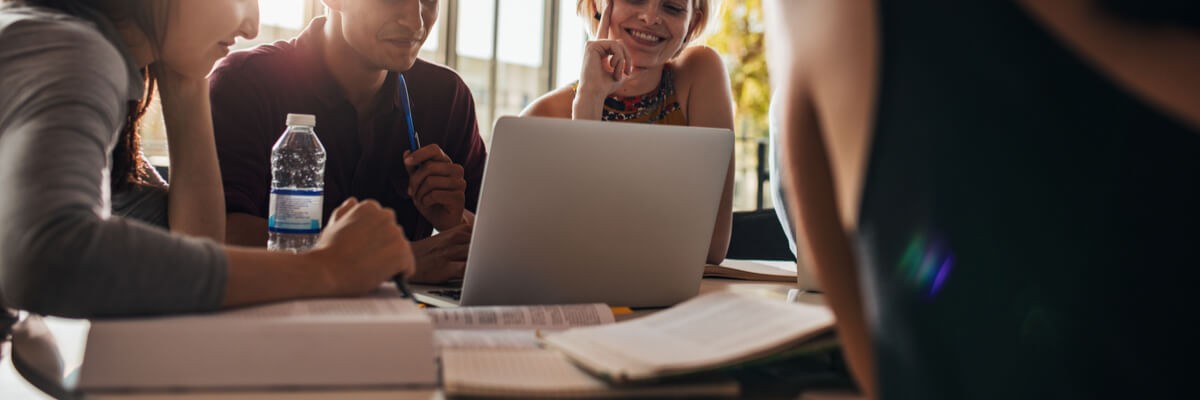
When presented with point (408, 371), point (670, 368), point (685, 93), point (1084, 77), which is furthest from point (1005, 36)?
point (685, 93)

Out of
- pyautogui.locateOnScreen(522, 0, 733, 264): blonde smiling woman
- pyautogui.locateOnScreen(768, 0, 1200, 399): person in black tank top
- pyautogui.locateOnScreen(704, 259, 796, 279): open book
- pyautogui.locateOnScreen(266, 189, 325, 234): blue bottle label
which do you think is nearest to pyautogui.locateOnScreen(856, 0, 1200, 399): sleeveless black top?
pyautogui.locateOnScreen(768, 0, 1200, 399): person in black tank top

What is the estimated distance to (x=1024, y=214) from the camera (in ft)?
1.37

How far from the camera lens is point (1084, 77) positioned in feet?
1.33

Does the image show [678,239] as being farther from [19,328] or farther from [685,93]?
[685,93]

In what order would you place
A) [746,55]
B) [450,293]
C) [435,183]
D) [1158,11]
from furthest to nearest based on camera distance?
[746,55]
[435,183]
[450,293]
[1158,11]

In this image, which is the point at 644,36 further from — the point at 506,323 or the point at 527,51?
the point at 527,51

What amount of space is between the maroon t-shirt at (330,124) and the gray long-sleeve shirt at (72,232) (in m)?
0.85

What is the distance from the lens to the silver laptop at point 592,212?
973mm

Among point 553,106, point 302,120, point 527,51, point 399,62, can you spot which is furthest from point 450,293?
point 527,51

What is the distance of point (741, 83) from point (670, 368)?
199 inches

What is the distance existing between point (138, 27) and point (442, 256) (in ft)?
1.58

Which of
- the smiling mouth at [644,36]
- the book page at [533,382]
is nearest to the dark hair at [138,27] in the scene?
the book page at [533,382]

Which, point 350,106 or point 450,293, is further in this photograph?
point 350,106

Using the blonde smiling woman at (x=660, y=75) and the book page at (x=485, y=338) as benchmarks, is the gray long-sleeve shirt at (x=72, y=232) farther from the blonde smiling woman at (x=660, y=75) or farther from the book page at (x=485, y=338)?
the blonde smiling woman at (x=660, y=75)
